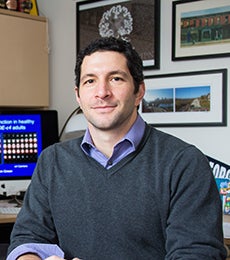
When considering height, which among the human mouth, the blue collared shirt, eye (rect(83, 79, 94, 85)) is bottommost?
the blue collared shirt

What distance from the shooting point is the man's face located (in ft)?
4.15

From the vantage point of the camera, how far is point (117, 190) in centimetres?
125

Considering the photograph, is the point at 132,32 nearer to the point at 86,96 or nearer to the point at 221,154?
the point at 221,154

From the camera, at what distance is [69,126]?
2.60 meters

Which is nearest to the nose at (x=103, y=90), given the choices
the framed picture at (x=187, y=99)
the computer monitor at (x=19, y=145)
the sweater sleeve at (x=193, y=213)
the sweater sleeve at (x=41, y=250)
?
the sweater sleeve at (x=193, y=213)

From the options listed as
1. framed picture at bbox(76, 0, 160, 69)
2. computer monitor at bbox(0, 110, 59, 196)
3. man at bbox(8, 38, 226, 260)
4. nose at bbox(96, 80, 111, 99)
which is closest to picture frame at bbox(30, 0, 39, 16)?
framed picture at bbox(76, 0, 160, 69)

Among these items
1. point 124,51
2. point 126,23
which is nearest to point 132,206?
point 124,51

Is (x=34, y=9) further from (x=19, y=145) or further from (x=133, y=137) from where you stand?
(x=133, y=137)

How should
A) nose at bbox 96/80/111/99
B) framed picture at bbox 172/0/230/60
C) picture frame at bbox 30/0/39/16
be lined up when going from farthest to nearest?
picture frame at bbox 30/0/39/16 < framed picture at bbox 172/0/230/60 < nose at bbox 96/80/111/99

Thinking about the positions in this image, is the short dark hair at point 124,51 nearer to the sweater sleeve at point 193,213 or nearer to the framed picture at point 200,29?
the sweater sleeve at point 193,213

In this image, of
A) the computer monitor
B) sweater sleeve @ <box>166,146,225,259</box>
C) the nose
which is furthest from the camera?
the computer monitor

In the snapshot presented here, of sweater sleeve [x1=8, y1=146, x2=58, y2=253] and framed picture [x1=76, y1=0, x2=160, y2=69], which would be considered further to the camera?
framed picture [x1=76, y1=0, x2=160, y2=69]

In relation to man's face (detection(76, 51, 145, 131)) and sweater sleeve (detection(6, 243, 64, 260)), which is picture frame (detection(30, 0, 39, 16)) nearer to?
man's face (detection(76, 51, 145, 131))

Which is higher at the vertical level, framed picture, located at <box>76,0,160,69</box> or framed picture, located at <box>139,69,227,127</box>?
framed picture, located at <box>76,0,160,69</box>
